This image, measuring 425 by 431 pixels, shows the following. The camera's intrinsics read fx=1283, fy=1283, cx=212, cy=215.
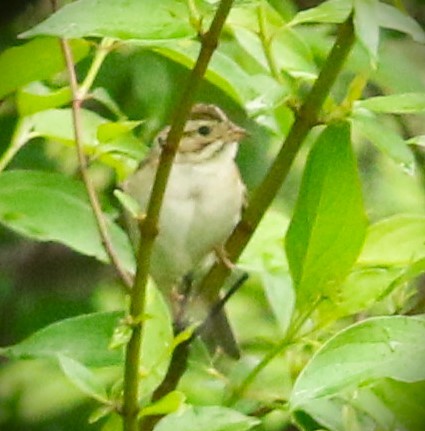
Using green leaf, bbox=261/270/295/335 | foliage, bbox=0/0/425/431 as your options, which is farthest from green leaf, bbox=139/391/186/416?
green leaf, bbox=261/270/295/335

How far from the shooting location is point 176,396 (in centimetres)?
68

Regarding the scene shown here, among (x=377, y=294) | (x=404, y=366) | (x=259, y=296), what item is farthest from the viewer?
(x=259, y=296)

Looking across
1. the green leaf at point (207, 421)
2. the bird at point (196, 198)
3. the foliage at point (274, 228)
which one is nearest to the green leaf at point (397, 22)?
the foliage at point (274, 228)

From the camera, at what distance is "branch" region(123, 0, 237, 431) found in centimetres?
65

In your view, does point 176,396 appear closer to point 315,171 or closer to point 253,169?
point 315,171

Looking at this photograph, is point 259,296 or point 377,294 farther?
point 259,296

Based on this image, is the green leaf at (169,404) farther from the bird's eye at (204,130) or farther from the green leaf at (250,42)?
the bird's eye at (204,130)

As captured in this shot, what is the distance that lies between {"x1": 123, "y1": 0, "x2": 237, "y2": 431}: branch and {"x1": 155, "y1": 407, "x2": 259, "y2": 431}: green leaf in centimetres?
2

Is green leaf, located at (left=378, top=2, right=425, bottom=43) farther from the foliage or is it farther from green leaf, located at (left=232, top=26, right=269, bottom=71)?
green leaf, located at (left=232, top=26, right=269, bottom=71)

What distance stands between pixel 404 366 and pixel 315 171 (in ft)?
0.44

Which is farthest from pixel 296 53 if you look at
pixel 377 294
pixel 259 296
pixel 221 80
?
pixel 259 296

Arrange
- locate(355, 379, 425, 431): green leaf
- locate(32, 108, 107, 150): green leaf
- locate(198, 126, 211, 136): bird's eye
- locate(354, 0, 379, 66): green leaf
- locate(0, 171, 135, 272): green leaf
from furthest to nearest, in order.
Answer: locate(198, 126, 211, 136): bird's eye → locate(32, 108, 107, 150): green leaf → locate(0, 171, 135, 272): green leaf → locate(355, 379, 425, 431): green leaf → locate(354, 0, 379, 66): green leaf

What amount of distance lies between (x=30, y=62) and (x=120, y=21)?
21cm

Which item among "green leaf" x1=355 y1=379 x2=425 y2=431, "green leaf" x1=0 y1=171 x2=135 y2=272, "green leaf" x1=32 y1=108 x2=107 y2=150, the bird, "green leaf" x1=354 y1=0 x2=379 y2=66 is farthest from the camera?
the bird
